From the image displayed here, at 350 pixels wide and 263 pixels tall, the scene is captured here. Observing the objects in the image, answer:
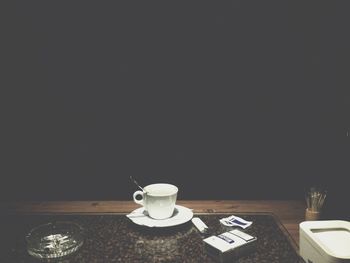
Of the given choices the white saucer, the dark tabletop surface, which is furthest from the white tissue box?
the white saucer

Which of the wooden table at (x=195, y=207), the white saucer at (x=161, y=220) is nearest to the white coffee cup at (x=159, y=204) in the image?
the white saucer at (x=161, y=220)

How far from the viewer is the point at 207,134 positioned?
2752mm

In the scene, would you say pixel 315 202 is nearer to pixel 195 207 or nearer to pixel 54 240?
pixel 195 207

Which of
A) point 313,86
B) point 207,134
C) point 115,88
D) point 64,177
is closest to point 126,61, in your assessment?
point 115,88

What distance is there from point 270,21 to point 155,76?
93 centimetres

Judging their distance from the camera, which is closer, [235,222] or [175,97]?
[235,222]

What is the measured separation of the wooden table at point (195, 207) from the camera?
195 centimetres

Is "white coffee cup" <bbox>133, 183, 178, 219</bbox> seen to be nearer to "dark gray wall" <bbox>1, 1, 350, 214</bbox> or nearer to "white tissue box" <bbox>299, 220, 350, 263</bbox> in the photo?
"white tissue box" <bbox>299, 220, 350, 263</bbox>

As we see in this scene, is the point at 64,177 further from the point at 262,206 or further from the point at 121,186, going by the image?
the point at 262,206

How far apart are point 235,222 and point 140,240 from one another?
43 cm

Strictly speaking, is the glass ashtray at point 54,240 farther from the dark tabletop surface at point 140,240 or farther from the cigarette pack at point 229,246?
the cigarette pack at point 229,246

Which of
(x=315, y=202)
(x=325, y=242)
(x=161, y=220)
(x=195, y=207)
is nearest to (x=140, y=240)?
(x=161, y=220)

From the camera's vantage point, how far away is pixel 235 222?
5.13 feet

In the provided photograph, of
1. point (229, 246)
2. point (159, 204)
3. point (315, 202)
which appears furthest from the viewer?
point (315, 202)
